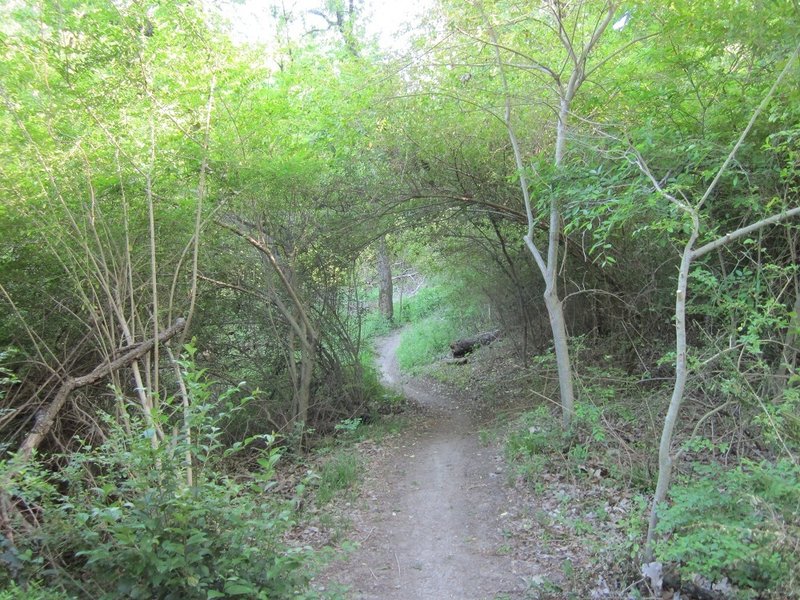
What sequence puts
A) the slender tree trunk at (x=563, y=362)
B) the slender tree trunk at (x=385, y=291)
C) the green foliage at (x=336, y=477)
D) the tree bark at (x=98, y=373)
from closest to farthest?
the tree bark at (x=98, y=373)
the green foliage at (x=336, y=477)
the slender tree trunk at (x=563, y=362)
the slender tree trunk at (x=385, y=291)

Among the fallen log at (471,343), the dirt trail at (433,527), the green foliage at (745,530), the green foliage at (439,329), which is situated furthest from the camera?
the green foliage at (439,329)

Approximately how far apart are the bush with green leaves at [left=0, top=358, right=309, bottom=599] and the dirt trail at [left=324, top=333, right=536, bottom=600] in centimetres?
134

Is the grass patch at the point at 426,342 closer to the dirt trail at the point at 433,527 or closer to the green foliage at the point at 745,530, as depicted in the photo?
the dirt trail at the point at 433,527

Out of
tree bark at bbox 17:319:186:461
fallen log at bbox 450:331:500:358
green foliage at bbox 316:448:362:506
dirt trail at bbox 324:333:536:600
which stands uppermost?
tree bark at bbox 17:319:186:461

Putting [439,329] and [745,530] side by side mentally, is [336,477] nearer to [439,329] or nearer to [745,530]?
[745,530]

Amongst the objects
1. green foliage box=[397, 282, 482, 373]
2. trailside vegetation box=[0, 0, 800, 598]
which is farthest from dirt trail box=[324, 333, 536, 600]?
green foliage box=[397, 282, 482, 373]

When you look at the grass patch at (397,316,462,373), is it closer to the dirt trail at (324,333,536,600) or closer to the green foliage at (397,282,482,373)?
the green foliage at (397,282,482,373)

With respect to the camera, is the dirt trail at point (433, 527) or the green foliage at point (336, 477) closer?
the dirt trail at point (433, 527)

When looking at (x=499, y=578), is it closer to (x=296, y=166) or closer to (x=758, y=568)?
(x=758, y=568)

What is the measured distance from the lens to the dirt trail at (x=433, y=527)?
13.9ft

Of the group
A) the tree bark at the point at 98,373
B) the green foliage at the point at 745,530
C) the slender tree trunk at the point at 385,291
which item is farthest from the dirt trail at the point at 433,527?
the slender tree trunk at the point at 385,291

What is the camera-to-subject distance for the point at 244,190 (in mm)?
6859

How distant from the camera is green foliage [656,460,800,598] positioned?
3.01 meters

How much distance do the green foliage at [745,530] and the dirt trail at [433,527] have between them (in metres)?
1.29
